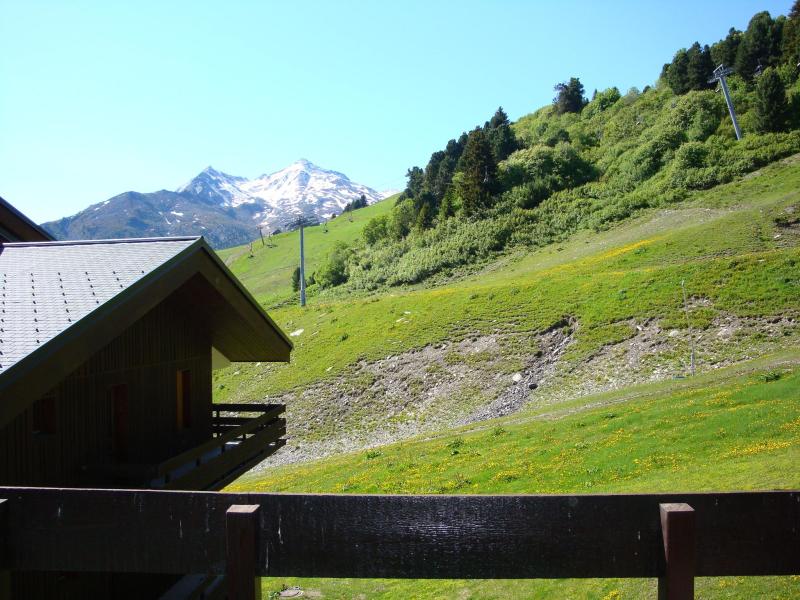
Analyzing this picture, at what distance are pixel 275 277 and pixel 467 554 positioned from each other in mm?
124970

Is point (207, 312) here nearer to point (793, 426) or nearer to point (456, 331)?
point (793, 426)

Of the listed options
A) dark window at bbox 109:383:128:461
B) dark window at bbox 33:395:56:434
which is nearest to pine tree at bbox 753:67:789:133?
dark window at bbox 109:383:128:461

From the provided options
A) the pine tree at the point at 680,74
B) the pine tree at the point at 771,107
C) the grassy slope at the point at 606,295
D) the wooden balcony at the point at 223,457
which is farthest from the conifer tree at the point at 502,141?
the wooden balcony at the point at 223,457

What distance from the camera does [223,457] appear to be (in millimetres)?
11523

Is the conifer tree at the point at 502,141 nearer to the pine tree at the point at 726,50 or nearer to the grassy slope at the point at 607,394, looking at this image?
the pine tree at the point at 726,50

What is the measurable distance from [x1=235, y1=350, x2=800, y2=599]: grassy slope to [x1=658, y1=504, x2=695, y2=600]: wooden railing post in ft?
19.1

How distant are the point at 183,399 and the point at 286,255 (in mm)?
132174

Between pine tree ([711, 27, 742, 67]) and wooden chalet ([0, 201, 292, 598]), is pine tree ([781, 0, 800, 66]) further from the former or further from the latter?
wooden chalet ([0, 201, 292, 598])

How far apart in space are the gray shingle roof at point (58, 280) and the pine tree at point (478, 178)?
75.6 m

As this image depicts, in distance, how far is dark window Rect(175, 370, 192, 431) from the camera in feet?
42.1

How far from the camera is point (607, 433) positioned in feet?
71.0

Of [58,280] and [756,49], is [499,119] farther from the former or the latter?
[58,280]

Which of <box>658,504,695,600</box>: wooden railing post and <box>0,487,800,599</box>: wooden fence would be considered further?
<box>0,487,800,599</box>: wooden fence

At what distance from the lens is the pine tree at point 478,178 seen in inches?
3329
